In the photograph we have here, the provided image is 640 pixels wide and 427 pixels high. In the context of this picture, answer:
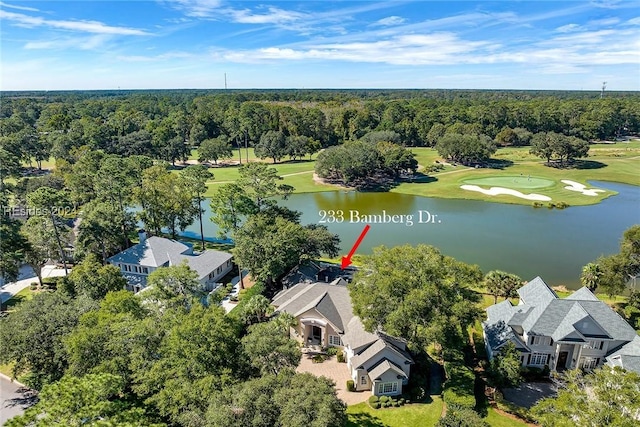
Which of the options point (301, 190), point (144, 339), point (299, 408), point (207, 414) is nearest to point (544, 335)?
point (299, 408)

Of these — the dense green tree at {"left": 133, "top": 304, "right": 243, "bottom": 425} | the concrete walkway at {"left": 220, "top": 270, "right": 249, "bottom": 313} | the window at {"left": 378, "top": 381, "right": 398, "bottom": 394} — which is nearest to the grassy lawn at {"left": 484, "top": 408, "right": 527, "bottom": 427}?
the window at {"left": 378, "top": 381, "right": 398, "bottom": 394}

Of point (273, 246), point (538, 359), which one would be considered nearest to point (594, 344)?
point (538, 359)

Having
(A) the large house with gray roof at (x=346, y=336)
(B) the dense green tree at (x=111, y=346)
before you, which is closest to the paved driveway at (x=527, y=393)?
(A) the large house with gray roof at (x=346, y=336)

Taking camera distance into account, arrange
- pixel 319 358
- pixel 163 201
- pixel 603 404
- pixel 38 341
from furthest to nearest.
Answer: pixel 163 201
pixel 319 358
pixel 38 341
pixel 603 404

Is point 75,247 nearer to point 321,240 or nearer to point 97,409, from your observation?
point 321,240

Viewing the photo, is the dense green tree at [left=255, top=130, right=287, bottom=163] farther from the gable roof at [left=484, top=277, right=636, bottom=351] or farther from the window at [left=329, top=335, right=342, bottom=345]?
the gable roof at [left=484, top=277, right=636, bottom=351]

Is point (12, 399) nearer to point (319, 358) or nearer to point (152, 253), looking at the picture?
point (152, 253)
